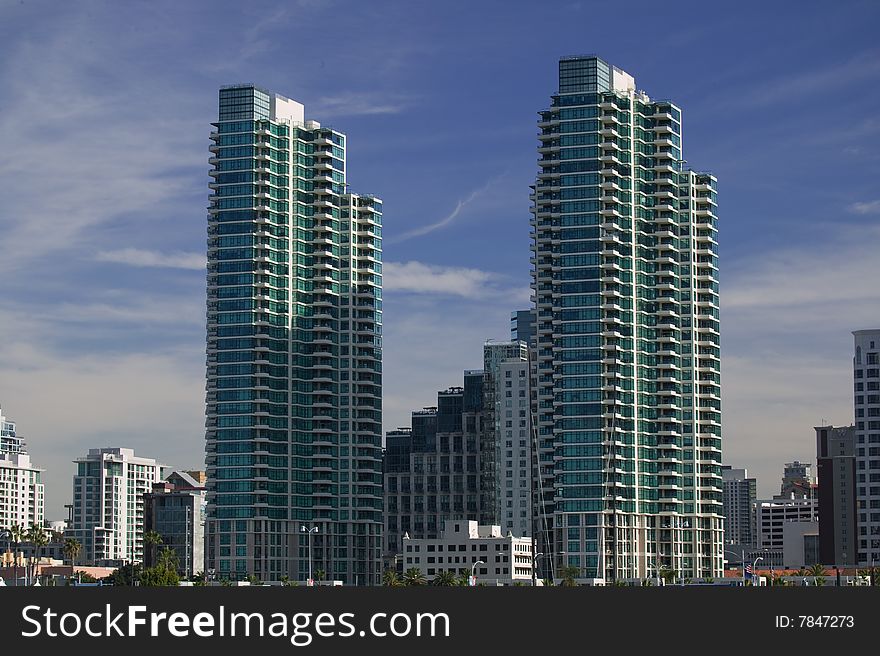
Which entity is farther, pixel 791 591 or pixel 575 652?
pixel 791 591

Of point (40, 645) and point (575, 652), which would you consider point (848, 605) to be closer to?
point (575, 652)

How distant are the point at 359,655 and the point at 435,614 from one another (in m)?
4.64

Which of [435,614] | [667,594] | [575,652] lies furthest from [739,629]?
[435,614]

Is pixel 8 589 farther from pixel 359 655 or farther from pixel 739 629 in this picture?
pixel 739 629

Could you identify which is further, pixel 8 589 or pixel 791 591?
pixel 791 591

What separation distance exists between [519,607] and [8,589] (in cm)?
2324

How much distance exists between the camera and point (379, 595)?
75.9 m

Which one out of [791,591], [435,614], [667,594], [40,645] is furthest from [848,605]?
[40,645]

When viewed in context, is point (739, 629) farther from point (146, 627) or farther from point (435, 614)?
point (146, 627)

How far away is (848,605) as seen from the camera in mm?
82938

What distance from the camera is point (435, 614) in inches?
2997

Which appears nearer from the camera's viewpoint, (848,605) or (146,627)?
(146,627)

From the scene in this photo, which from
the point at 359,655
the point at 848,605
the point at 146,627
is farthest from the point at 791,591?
the point at 146,627

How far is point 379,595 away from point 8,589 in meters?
16.6
